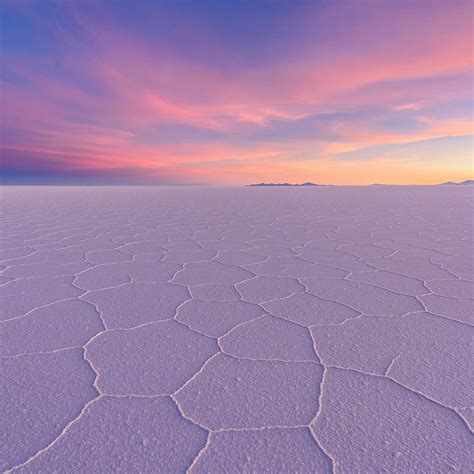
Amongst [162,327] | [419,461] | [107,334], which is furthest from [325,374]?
[107,334]

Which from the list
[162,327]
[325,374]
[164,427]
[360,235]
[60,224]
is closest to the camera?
[164,427]

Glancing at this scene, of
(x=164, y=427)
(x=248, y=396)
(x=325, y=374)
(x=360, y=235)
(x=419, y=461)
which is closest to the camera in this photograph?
(x=419, y=461)

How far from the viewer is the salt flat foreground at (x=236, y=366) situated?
0.90 meters

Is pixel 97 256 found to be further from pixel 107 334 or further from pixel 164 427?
pixel 164 427

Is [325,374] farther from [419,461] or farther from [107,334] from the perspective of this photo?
[107,334]

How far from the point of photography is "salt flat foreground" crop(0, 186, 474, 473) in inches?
35.5

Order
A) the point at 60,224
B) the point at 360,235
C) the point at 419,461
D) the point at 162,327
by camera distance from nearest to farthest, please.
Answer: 1. the point at 419,461
2. the point at 162,327
3. the point at 360,235
4. the point at 60,224

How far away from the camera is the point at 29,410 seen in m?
1.05

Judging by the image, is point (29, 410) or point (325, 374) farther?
point (325, 374)

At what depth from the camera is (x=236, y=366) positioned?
1272 mm

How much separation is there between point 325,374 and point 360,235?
3.06 metres

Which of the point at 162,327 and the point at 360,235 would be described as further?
the point at 360,235

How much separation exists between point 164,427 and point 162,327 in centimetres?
64

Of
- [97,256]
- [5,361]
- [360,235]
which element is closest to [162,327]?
[5,361]
